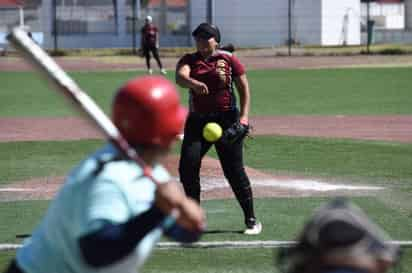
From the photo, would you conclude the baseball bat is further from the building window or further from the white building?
the building window

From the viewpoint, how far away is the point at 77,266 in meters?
4.11

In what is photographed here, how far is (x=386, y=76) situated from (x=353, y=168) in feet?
61.8

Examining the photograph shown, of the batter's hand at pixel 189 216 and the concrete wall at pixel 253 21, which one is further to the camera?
the concrete wall at pixel 253 21

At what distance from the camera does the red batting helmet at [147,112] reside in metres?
3.88

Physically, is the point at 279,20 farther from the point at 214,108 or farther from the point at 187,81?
the point at 187,81

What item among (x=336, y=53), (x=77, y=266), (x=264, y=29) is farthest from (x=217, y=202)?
(x=264, y=29)

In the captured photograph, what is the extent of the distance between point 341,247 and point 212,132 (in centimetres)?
675

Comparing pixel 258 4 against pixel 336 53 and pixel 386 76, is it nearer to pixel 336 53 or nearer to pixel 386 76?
pixel 336 53

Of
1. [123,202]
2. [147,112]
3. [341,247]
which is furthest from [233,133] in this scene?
[341,247]

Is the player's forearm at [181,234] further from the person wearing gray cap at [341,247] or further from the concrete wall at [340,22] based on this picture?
the concrete wall at [340,22]

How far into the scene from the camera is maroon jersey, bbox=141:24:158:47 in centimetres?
3709

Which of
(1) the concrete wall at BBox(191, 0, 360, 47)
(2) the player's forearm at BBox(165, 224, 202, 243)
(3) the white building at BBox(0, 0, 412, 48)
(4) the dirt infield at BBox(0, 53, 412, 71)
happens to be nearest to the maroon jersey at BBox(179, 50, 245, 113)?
(2) the player's forearm at BBox(165, 224, 202, 243)

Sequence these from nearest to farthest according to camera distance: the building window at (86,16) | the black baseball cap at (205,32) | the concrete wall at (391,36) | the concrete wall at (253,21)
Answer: the black baseball cap at (205,32), the concrete wall at (253,21), the building window at (86,16), the concrete wall at (391,36)

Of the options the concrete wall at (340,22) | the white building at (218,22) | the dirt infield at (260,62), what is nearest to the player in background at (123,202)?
the dirt infield at (260,62)
